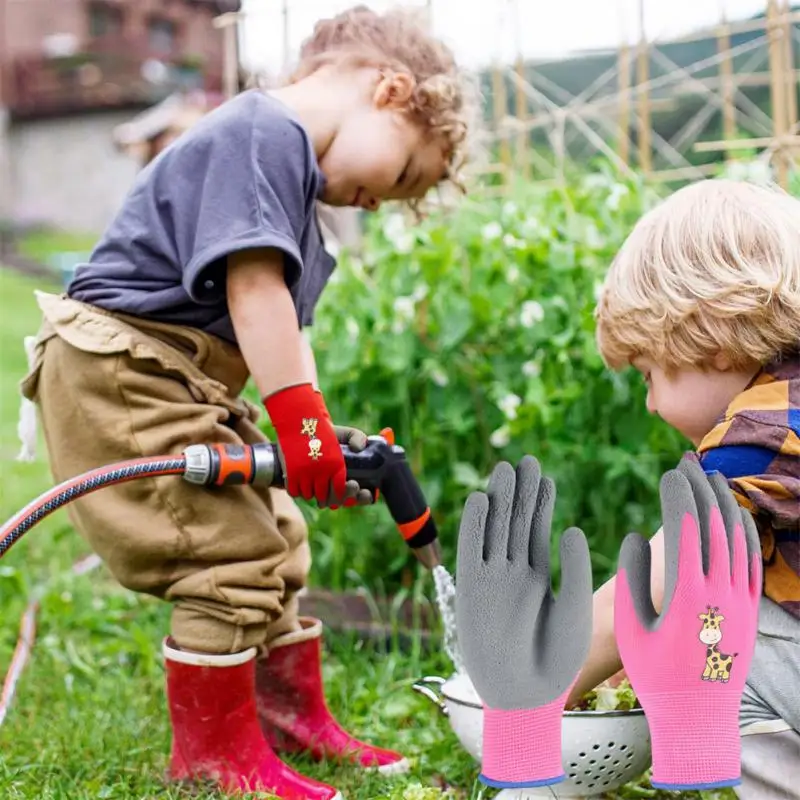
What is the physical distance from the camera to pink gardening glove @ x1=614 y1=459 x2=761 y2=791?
1.38 metres

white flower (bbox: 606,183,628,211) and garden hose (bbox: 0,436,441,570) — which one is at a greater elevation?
white flower (bbox: 606,183,628,211)

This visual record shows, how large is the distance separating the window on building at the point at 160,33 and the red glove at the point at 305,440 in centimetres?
1392

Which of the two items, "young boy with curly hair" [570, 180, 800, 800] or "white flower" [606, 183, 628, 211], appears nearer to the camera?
"young boy with curly hair" [570, 180, 800, 800]

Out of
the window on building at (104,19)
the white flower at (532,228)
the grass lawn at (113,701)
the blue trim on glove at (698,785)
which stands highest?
the window on building at (104,19)

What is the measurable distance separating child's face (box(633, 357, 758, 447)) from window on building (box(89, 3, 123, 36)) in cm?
1466

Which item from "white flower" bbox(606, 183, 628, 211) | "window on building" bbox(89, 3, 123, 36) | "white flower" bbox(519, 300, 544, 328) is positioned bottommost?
"white flower" bbox(519, 300, 544, 328)

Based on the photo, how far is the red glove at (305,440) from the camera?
170 centimetres

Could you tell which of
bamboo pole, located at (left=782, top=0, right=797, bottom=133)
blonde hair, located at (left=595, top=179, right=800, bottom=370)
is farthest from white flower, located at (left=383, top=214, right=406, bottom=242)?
blonde hair, located at (left=595, top=179, right=800, bottom=370)

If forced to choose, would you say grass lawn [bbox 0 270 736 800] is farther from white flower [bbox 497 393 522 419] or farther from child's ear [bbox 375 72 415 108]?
child's ear [bbox 375 72 415 108]

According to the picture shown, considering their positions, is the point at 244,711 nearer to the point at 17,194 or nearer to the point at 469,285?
the point at 469,285

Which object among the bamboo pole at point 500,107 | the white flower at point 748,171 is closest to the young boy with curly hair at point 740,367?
the white flower at point 748,171

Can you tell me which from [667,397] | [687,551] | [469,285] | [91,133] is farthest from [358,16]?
[91,133]

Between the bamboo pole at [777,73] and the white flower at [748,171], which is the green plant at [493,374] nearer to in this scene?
the white flower at [748,171]

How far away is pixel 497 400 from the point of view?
99.6 inches
